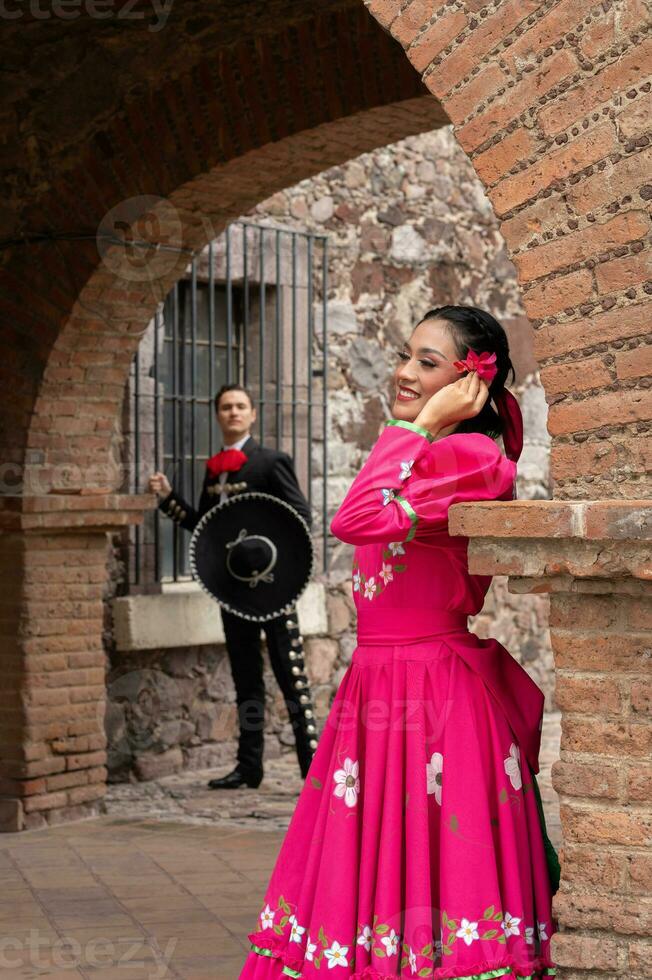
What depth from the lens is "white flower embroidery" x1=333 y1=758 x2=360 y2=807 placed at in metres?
3.22

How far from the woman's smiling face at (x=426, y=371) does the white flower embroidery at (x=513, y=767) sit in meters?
0.80

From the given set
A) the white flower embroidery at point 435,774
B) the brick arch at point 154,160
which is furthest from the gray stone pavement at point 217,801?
the white flower embroidery at point 435,774

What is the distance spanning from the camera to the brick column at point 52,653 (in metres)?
6.39

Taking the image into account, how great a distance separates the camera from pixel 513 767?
323 centimetres

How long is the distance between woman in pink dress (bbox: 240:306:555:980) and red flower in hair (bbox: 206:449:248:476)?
3.75m

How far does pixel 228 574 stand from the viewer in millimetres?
6891

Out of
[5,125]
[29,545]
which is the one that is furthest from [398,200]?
[29,545]

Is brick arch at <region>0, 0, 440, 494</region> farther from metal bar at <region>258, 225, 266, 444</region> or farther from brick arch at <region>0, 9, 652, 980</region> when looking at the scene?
brick arch at <region>0, 9, 652, 980</region>

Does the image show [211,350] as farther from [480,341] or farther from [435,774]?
[435,774]

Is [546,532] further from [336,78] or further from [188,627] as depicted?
[188,627]

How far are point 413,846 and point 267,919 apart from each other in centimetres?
45

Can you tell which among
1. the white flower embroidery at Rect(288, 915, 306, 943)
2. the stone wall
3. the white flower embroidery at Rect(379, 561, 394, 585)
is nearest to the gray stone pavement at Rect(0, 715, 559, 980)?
the stone wall

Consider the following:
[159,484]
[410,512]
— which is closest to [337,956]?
[410,512]

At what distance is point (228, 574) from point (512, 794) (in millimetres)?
3803
